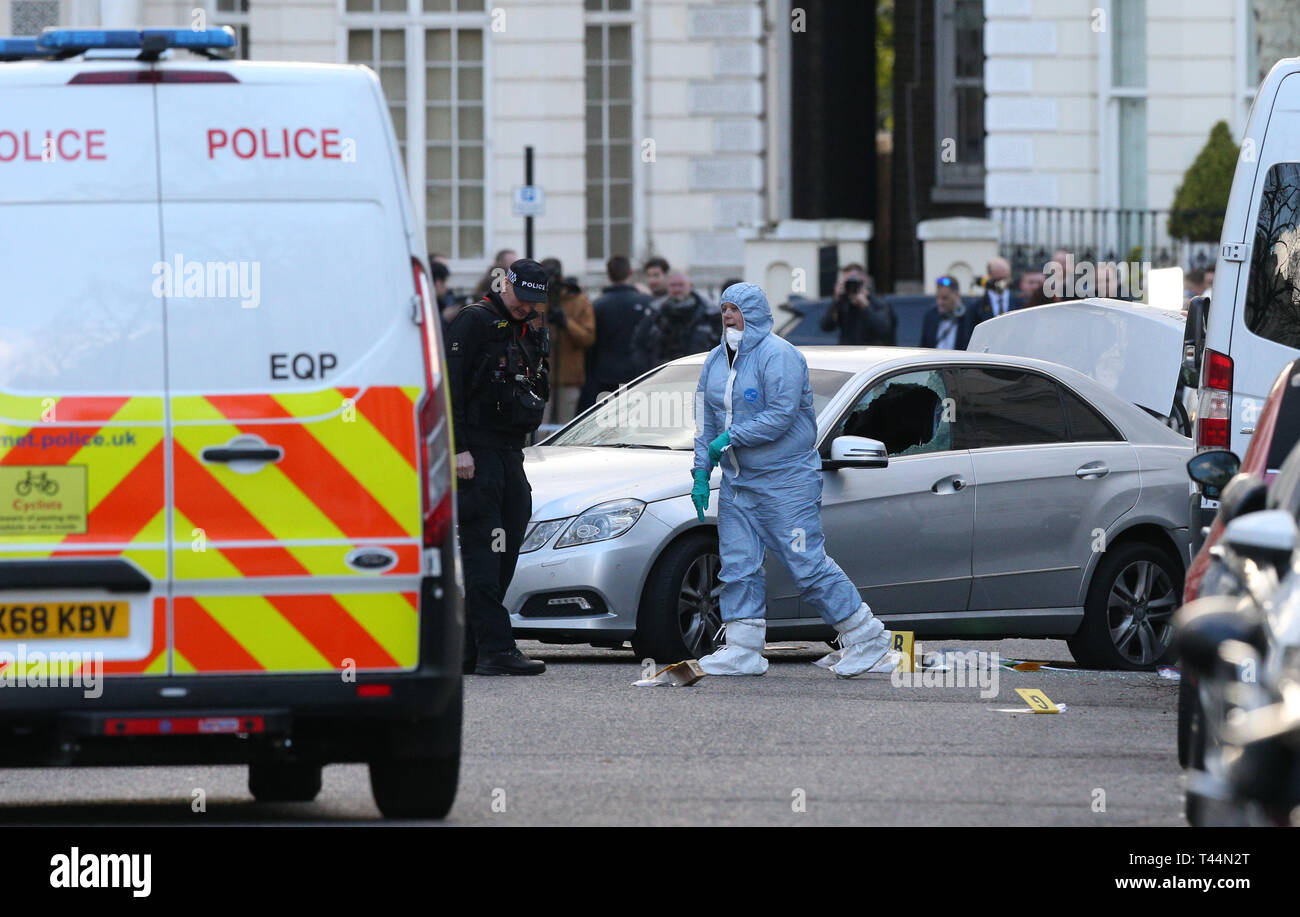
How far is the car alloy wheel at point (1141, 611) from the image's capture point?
12656 mm

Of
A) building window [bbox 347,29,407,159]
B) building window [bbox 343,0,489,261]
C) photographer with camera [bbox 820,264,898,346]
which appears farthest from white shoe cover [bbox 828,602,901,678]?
building window [bbox 347,29,407,159]

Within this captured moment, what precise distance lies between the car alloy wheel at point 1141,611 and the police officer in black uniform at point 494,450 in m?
2.95

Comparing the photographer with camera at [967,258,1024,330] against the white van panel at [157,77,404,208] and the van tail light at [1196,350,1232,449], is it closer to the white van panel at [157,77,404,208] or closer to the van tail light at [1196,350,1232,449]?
the van tail light at [1196,350,1232,449]

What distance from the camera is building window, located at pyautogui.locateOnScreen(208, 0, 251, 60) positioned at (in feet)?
88.7

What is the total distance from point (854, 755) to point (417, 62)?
18.5 metres

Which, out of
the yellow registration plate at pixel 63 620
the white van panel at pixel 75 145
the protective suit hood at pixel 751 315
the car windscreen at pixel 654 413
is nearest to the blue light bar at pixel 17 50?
the white van panel at pixel 75 145

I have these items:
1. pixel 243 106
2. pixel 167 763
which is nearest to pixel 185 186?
pixel 243 106

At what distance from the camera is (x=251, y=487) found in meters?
7.16

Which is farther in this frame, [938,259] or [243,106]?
[938,259]

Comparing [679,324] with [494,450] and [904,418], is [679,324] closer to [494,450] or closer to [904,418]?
[904,418]

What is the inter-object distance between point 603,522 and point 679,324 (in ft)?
28.6

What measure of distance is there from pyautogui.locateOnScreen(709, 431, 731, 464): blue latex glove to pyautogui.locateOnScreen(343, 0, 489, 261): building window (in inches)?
602

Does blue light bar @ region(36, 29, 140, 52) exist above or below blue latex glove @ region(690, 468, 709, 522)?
above
